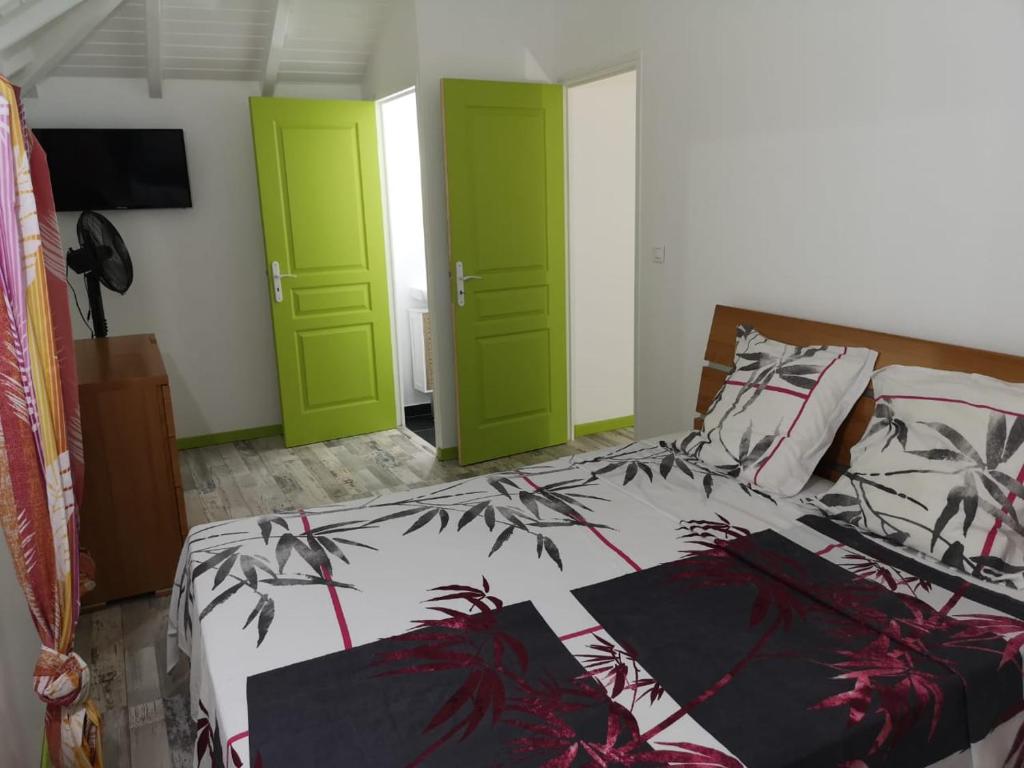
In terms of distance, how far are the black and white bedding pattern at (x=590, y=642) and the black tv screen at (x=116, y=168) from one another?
2806 mm

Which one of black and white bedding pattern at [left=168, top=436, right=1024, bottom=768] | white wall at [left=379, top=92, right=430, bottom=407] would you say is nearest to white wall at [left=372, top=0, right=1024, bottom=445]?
black and white bedding pattern at [left=168, top=436, right=1024, bottom=768]

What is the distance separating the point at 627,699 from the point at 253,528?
47.9 inches

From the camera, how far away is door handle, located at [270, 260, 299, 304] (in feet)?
14.1

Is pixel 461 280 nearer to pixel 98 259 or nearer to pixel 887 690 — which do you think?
pixel 98 259

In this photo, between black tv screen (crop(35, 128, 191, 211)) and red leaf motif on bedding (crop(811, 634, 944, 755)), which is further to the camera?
black tv screen (crop(35, 128, 191, 211))

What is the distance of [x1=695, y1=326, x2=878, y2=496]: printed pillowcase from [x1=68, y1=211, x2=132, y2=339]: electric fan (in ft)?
9.47

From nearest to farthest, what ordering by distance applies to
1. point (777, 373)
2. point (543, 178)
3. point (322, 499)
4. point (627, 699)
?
point (627, 699), point (777, 373), point (322, 499), point (543, 178)

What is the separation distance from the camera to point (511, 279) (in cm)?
412

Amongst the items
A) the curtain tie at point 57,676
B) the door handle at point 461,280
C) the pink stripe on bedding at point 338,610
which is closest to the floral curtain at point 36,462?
the curtain tie at point 57,676

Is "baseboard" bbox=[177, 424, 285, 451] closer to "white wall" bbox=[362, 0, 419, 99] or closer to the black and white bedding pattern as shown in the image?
"white wall" bbox=[362, 0, 419, 99]

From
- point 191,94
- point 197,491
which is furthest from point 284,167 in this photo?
point 197,491

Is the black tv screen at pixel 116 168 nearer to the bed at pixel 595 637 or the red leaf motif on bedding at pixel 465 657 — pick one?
the bed at pixel 595 637

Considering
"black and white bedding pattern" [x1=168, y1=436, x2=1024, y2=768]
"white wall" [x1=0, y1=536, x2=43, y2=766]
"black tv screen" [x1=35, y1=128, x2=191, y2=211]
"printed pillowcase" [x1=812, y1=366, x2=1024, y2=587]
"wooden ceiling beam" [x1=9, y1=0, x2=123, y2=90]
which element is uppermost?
"wooden ceiling beam" [x1=9, y1=0, x2=123, y2=90]

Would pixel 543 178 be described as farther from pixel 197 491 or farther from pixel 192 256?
pixel 197 491
